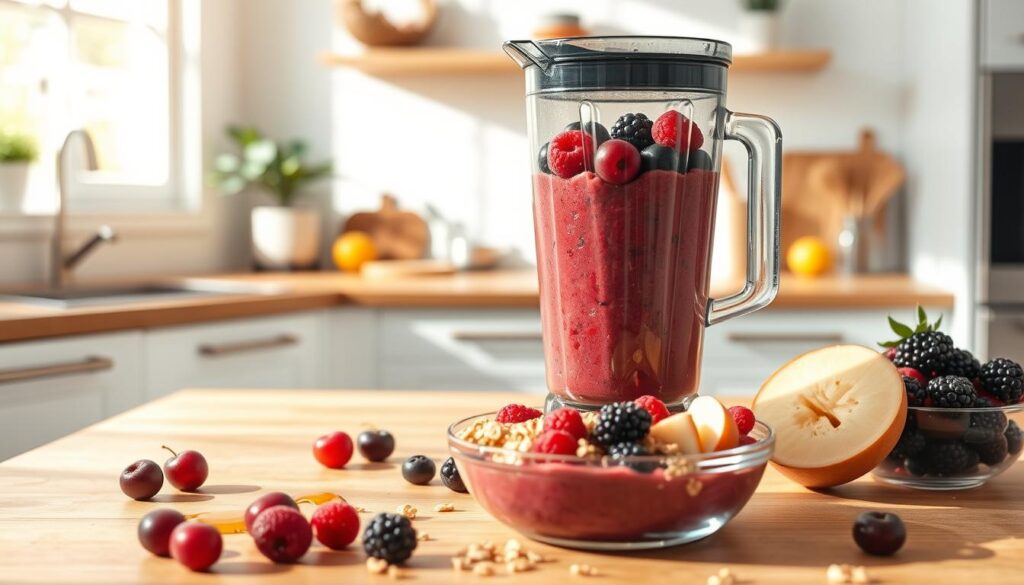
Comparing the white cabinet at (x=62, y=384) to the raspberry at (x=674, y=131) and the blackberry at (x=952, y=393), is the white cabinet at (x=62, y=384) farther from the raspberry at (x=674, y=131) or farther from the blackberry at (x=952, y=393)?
the blackberry at (x=952, y=393)

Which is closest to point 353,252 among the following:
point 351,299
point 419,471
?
point 351,299

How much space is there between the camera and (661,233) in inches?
41.1

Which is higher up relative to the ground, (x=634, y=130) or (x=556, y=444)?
(x=634, y=130)

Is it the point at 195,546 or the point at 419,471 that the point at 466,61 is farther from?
the point at 195,546

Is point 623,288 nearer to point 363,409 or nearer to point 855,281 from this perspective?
point 363,409

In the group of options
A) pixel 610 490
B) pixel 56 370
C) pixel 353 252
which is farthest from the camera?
pixel 353 252

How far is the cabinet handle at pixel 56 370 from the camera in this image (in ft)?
7.09

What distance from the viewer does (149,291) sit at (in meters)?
3.23

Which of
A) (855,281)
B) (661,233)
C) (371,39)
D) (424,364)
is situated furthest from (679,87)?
(371,39)

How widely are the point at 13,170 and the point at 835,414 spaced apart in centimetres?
242

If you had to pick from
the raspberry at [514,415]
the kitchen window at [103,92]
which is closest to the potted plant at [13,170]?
the kitchen window at [103,92]

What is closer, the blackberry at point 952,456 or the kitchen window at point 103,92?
the blackberry at point 952,456

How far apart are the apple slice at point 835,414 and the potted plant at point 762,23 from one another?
2.57 m

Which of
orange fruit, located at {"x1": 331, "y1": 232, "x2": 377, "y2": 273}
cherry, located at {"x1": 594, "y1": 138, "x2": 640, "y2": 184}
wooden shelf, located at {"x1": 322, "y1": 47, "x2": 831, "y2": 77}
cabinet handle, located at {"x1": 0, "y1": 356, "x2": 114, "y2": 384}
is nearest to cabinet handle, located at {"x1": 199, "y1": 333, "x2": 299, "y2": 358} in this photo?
cabinet handle, located at {"x1": 0, "y1": 356, "x2": 114, "y2": 384}
